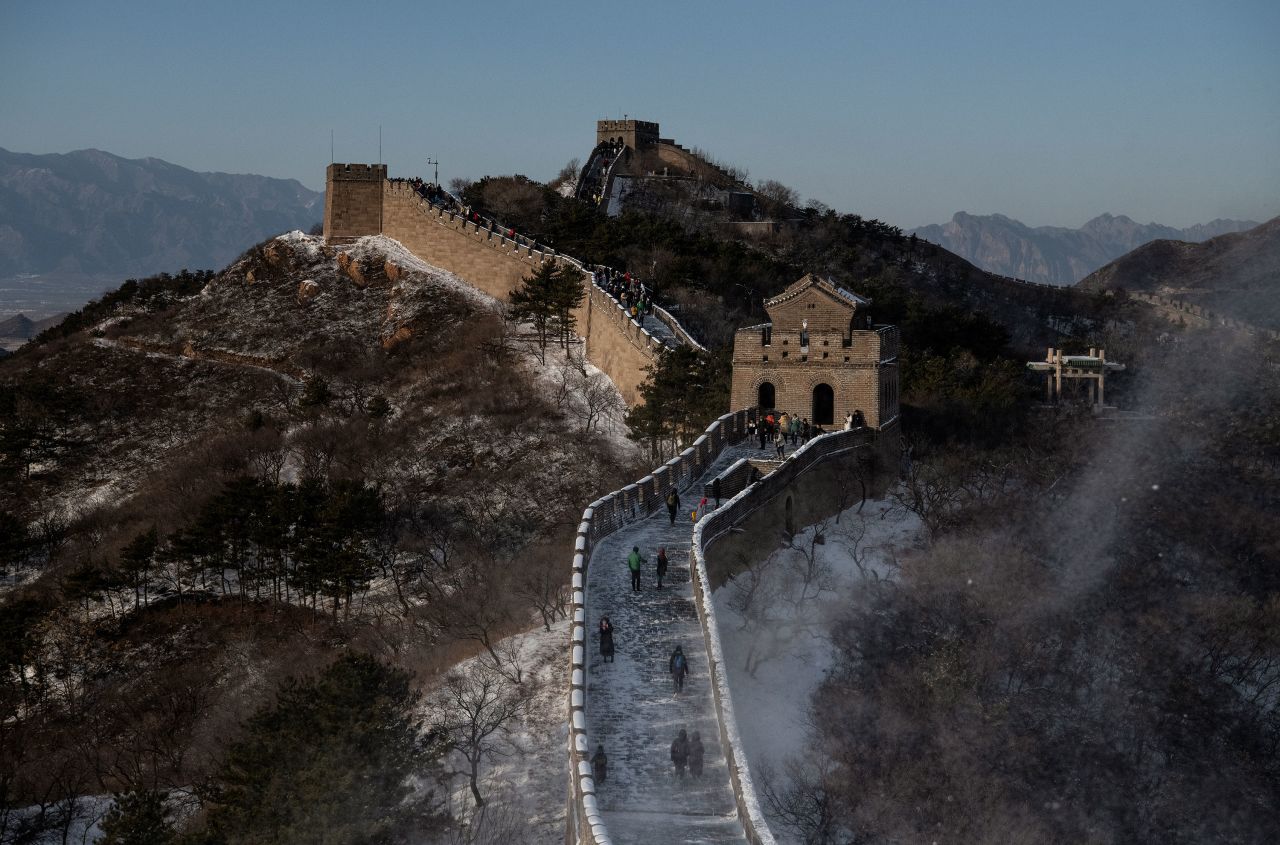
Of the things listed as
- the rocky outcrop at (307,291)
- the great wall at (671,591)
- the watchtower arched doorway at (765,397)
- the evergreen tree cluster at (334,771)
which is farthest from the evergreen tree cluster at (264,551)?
the rocky outcrop at (307,291)

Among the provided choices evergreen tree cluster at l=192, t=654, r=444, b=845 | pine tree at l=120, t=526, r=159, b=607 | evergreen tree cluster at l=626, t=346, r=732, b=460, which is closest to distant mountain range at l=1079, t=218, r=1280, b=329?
evergreen tree cluster at l=626, t=346, r=732, b=460

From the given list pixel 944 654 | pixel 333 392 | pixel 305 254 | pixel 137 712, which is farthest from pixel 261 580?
pixel 305 254

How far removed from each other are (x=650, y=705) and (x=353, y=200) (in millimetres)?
43291

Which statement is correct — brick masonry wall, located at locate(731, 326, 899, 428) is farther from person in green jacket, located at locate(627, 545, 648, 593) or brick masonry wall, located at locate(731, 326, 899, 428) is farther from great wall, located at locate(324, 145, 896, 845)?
person in green jacket, located at locate(627, 545, 648, 593)

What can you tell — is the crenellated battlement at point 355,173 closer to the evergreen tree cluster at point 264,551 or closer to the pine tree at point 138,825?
the evergreen tree cluster at point 264,551

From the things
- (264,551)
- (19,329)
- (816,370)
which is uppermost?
(19,329)

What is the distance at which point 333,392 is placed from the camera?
161 feet

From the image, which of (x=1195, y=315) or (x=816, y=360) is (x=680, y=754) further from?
(x=1195, y=315)

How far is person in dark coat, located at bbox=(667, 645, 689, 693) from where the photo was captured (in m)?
19.1

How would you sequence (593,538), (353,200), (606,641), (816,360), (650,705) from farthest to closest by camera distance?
1. (353,200)
2. (816,360)
3. (593,538)
4. (606,641)
5. (650,705)

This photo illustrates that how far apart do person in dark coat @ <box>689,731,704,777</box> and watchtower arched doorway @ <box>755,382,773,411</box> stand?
13.7 metres

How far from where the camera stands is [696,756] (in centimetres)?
1733

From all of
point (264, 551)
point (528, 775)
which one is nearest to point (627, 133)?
point (264, 551)

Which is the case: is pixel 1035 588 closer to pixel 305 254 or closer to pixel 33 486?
pixel 33 486
